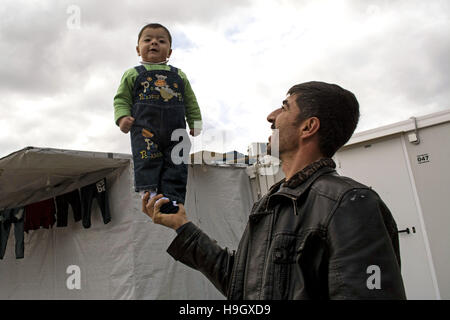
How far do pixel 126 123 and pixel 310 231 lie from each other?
1097 millimetres

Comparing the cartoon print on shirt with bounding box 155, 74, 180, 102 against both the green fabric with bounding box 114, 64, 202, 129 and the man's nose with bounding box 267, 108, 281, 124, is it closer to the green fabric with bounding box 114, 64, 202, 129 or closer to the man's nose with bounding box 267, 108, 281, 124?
the green fabric with bounding box 114, 64, 202, 129

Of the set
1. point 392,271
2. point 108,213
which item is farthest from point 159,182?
point 108,213

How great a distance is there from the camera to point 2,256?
5.40 meters

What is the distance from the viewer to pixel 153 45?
1959 millimetres

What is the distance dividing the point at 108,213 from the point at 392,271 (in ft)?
14.1

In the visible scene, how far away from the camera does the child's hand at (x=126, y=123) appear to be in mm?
1835

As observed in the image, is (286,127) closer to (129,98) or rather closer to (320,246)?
(320,246)

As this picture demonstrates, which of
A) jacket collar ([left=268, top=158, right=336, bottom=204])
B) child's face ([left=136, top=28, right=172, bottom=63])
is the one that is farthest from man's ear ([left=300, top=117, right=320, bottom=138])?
child's face ([left=136, top=28, right=172, bottom=63])

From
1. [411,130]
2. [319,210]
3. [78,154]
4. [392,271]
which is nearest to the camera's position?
[392,271]

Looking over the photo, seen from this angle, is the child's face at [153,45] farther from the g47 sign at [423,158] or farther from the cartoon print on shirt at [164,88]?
the g47 sign at [423,158]

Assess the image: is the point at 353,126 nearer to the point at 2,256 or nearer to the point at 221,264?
the point at 221,264

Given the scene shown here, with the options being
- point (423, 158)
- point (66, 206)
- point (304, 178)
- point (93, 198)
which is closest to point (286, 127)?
point (304, 178)

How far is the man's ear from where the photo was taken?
1.48 meters

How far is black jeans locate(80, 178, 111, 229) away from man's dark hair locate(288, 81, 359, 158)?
153 inches
